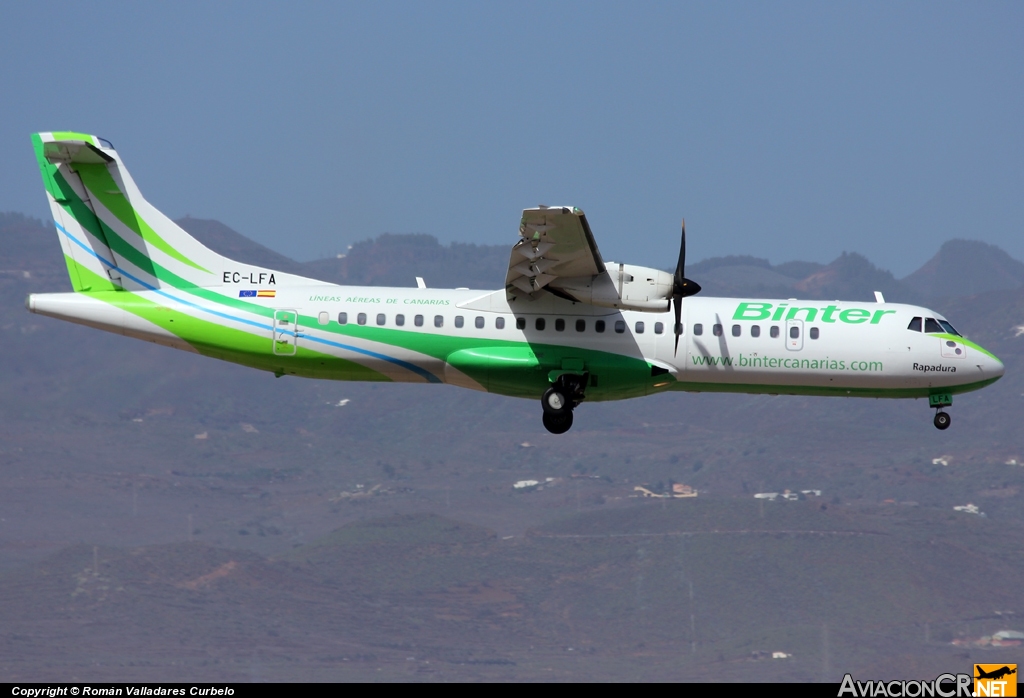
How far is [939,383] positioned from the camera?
116 feet

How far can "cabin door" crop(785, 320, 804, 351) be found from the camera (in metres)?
34.6

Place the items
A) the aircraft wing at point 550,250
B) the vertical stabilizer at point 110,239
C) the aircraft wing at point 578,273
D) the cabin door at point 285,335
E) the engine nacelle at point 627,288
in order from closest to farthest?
the aircraft wing at point 550,250, the aircraft wing at point 578,273, the engine nacelle at point 627,288, the cabin door at point 285,335, the vertical stabilizer at point 110,239

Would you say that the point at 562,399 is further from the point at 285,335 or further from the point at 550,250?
the point at 285,335

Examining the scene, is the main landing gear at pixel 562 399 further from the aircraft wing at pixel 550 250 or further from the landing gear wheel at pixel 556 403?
the aircraft wing at pixel 550 250

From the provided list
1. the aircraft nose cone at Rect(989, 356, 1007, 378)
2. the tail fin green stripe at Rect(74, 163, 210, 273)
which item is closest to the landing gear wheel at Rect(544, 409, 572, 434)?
the tail fin green stripe at Rect(74, 163, 210, 273)

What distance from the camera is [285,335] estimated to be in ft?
114

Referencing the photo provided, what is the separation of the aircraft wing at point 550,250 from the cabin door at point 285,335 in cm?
588

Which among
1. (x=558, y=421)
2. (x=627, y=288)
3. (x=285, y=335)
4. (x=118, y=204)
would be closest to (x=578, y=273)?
(x=627, y=288)

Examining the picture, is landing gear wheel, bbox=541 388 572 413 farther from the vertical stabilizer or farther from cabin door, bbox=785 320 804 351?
the vertical stabilizer

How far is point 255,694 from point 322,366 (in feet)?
31.7

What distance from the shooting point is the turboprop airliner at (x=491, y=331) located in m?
34.4

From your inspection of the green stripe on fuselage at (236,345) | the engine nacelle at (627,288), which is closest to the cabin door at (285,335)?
the green stripe on fuselage at (236,345)

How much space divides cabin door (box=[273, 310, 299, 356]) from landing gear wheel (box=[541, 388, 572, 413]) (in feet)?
22.7

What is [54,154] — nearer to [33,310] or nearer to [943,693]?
[33,310]
